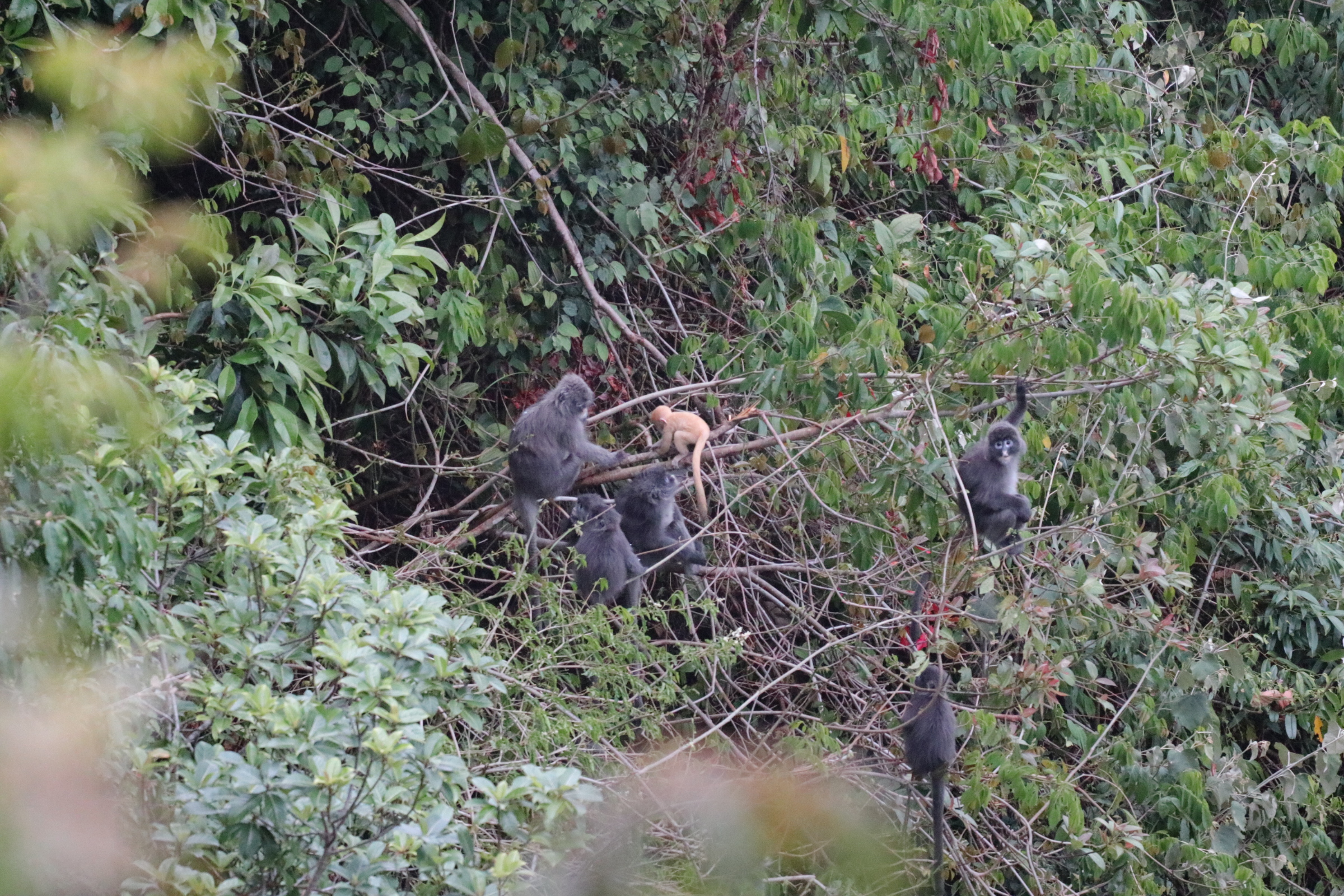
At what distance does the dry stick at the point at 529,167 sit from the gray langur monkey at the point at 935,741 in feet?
6.60

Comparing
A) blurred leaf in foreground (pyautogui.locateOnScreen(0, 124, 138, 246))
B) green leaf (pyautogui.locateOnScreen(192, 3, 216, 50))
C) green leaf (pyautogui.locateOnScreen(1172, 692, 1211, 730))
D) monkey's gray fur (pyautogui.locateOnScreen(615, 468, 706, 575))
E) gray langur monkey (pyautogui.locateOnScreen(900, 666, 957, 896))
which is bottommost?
green leaf (pyautogui.locateOnScreen(1172, 692, 1211, 730))

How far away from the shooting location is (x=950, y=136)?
7.11 m

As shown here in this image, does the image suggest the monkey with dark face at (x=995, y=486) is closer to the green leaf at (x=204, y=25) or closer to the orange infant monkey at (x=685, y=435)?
the orange infant monkey at (x=685, y=435)

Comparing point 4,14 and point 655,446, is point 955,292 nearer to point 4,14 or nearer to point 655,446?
point 655,446

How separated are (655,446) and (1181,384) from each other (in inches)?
90.3

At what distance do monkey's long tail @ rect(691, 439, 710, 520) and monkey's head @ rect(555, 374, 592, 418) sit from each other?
Answer: 1.75 feet

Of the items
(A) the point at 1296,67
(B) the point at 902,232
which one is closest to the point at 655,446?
(B) the point at 902,232

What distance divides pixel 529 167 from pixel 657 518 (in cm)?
179

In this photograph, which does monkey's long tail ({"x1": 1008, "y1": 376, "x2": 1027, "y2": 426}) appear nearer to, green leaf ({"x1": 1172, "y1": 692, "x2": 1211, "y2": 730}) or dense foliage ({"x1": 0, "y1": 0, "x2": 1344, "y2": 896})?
dense foliage ({"x1": 0, "y1": 0, "x2": 1344, "y2": 896})

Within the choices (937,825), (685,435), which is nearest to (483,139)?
(685,435)

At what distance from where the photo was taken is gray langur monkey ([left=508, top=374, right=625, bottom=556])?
5742 millimetres

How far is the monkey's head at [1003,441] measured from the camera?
5.73 m

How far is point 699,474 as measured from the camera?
18.7 ft

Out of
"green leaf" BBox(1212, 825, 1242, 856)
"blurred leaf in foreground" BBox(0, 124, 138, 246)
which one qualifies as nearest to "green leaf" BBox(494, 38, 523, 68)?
"blurred leaf in foreground" BBox(0, 124, 138, 246)
